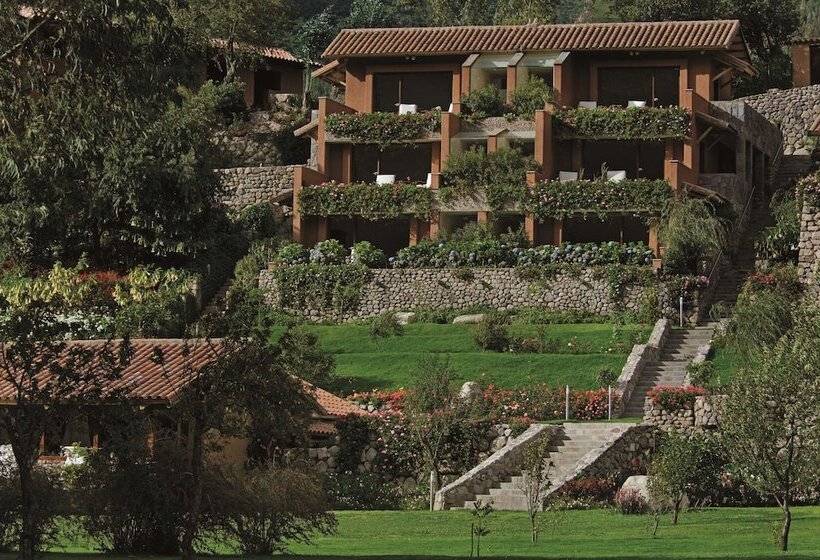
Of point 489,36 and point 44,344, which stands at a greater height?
point 489,36

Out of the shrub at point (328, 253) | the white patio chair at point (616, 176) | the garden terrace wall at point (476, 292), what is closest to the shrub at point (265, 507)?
the garden terrace wall at point (476, 292)

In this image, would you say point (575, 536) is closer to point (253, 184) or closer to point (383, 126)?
point (383, 126)

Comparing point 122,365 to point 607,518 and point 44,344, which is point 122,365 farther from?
point 607,518

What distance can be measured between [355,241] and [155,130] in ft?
31.8

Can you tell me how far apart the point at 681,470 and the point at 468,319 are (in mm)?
21716

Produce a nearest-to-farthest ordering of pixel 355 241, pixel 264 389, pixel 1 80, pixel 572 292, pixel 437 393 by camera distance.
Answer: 1. pixel 264 389
2. pixel 1 80
3. pixel 437 393
4. pixel 572 292
5. pixel 355 241

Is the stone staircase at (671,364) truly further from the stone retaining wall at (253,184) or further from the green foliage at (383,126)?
the stone retaining wall at (253,184)

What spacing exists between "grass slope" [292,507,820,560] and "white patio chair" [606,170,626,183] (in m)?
26.7

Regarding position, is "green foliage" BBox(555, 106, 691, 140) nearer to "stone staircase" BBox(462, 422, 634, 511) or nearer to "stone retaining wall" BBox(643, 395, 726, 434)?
"stone staircase" BBox(462, 422, 634, 511)

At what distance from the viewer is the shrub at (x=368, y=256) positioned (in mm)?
69688

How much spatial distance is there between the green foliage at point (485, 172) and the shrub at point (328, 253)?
Answer: 4.06 m

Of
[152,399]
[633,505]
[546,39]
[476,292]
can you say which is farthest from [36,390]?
[546,39]

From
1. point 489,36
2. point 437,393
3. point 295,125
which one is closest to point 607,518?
point 437,393

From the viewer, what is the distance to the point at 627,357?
59594 mm
